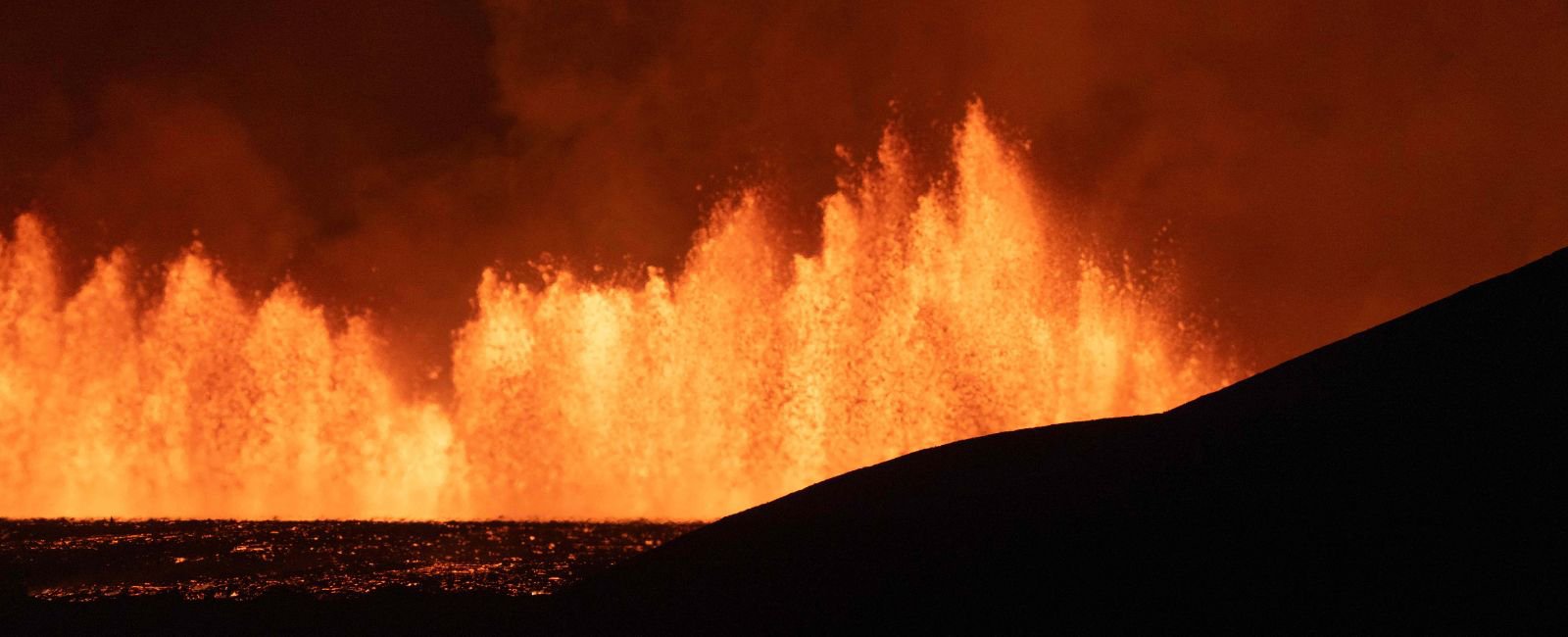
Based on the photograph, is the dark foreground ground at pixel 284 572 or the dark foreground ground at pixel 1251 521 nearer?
the dark foreground ground at pixel 1251 521

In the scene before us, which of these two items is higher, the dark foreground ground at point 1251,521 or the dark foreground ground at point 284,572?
the dark foreground ground at point 284,572

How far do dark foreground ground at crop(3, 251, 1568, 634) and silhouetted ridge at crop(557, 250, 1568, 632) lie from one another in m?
0.02

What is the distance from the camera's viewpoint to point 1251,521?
11.4 m

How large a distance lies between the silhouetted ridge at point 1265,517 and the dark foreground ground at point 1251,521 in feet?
0.07

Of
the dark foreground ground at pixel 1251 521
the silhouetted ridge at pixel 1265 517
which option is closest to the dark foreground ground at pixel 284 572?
the dark foreground ground at pixel 1251 521

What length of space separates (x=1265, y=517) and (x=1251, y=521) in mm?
121

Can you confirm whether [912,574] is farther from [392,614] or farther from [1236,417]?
[392,614]

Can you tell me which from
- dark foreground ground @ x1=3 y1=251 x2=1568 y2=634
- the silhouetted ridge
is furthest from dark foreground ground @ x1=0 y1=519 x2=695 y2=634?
the silhouetted ridge

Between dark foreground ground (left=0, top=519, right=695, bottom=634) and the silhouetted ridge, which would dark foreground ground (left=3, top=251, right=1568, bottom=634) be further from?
dark foreground ground (left=0, top=519, right=695, bottom=634)

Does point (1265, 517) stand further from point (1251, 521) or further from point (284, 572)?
point (284, 572)

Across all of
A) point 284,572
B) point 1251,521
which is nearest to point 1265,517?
point 1251,521

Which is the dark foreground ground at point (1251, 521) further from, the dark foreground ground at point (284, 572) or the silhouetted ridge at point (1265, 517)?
the dark foreground ground at point (284, 572)

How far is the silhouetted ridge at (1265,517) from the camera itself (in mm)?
10258

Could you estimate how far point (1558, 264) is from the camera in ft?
41.1
